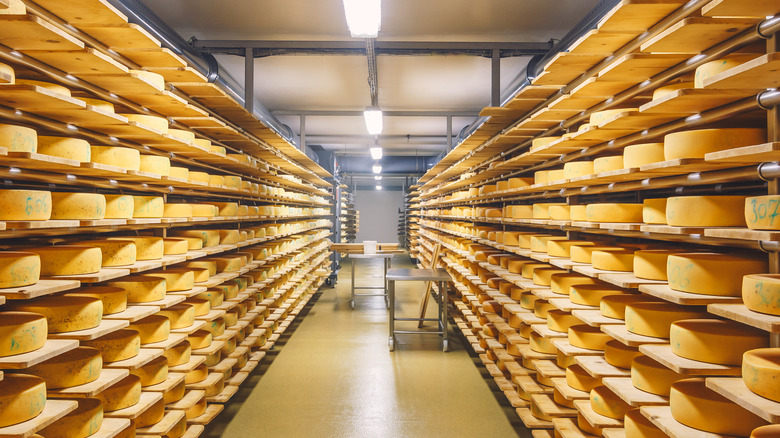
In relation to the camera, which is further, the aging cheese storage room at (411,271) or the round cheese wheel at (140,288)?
the round cheese wheel at (140,288)

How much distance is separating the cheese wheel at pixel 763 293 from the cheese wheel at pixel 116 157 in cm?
283

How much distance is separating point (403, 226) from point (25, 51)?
633 inches

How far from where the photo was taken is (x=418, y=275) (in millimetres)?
5160

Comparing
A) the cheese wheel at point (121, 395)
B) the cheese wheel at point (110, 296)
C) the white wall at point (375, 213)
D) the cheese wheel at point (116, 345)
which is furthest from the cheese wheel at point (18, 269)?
the white wall at point (375, 213)

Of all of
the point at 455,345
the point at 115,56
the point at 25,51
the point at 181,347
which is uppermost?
the point at 115,56

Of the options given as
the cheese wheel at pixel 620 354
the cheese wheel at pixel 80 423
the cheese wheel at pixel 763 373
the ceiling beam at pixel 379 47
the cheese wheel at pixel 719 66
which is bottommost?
the cheese wheel at pixel 80 423

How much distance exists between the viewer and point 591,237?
3463 millimetres

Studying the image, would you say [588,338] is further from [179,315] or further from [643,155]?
[179,315]

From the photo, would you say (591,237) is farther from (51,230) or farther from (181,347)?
(51,230)

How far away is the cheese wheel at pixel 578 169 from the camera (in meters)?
2.76

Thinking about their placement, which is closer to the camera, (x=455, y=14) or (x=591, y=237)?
(x=591, y=237)

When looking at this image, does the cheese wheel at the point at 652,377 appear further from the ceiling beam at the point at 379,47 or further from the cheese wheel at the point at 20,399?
the ceiling beam at the point at 379,47

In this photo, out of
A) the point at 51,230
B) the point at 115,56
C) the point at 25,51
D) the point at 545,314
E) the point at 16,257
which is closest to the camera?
the point at 16,257

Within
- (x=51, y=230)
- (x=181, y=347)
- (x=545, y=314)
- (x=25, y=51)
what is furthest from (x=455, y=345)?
(x=25, y=51)
